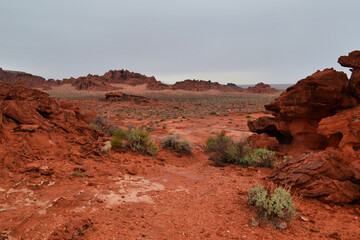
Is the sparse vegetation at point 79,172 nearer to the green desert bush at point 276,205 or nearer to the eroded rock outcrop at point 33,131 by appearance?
the eroded rock outcrop at point 33,131

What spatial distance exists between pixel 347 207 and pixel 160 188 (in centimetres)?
351

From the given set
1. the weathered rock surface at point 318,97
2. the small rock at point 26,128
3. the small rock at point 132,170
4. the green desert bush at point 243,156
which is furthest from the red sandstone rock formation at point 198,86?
the small rock at point 26,128

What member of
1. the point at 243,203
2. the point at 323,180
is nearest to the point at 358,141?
the point at 323,180

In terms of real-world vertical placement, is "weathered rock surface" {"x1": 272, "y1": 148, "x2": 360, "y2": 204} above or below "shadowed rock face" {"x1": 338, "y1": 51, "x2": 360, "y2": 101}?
below

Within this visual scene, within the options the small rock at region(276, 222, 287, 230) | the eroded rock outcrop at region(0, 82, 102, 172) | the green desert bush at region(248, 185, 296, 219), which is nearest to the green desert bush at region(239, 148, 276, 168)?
the green desert bush at region(248, 185, 296, 219)

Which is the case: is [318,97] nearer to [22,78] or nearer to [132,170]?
[132,170]

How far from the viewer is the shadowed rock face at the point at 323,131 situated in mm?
4332

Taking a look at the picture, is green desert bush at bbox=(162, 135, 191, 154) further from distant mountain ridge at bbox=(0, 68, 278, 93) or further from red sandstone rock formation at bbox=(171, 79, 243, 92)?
red sandstone rock formation at bbox=(171, 79, 243, 92)

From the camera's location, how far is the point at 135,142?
25.6ft

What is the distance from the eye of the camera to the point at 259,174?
6.29m

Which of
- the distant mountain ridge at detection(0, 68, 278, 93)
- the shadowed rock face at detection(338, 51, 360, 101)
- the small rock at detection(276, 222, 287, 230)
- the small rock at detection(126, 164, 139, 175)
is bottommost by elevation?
the small rock at detection(276, 222, 287, 230)

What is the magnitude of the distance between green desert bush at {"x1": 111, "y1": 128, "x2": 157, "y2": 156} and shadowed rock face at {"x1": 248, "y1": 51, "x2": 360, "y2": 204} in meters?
4.02

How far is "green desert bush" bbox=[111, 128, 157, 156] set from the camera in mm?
7428

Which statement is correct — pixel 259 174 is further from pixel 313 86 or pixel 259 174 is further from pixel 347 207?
pixel 313 86
